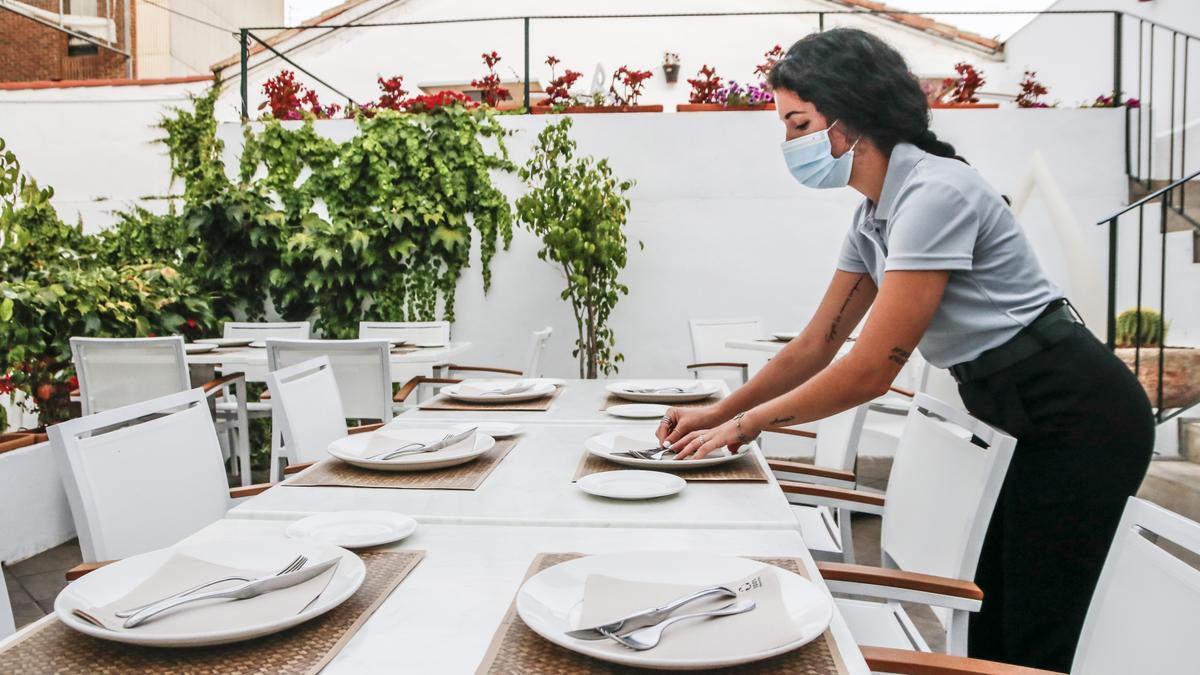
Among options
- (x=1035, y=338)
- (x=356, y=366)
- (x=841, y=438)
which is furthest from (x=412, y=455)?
(x=356, y=366)

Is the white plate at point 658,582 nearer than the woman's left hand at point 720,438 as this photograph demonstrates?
Yes

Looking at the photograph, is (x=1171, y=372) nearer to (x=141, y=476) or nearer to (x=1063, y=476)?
(x=1063, y=476)

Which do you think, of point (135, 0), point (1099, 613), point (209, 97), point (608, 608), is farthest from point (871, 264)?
point (135, 0)

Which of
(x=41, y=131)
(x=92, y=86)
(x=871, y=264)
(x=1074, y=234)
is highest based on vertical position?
(x=92, y=86)

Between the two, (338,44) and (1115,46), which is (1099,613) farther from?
(338,44)

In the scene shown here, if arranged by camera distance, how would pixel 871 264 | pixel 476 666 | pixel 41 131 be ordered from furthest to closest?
pixel 41 131, pixel 871 264, pixel 476 666

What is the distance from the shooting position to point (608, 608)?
81 centimetres

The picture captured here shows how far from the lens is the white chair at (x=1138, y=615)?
2.72 feet

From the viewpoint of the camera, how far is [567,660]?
75cm

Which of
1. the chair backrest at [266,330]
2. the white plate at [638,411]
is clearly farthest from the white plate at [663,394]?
the chair backrest at [266,330]

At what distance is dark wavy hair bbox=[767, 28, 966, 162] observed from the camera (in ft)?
4.90

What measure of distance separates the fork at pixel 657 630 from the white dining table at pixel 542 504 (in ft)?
1.24

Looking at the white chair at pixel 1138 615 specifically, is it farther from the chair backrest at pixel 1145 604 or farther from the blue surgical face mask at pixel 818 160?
the blue surgical face mask at pixel 818 160

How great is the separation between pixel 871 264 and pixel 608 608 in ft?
3.87
